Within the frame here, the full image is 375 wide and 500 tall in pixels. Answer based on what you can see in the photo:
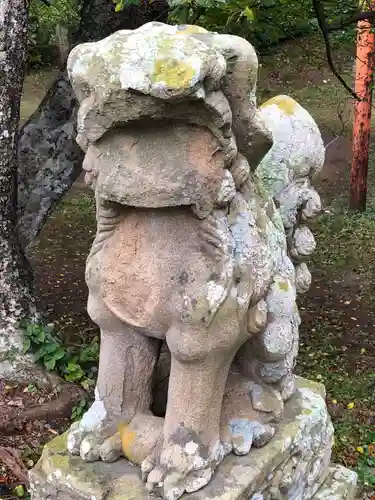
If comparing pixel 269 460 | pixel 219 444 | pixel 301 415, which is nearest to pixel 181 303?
pixel 219 444

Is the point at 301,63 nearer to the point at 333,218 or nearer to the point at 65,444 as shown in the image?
the point at 333,218

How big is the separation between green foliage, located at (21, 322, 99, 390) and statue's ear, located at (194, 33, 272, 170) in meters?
1.98

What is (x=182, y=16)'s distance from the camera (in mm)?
2752

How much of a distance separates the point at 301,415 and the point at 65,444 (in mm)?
622

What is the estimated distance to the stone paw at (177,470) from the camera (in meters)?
1.51

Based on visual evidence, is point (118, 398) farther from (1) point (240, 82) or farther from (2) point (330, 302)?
(2) point (330, 302)

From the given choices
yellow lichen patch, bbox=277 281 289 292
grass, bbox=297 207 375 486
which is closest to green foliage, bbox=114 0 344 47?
yellow lichen patch, bbox=277 281 289 292

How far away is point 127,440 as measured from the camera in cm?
163

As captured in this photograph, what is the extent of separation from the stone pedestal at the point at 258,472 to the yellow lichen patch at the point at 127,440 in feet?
0.10

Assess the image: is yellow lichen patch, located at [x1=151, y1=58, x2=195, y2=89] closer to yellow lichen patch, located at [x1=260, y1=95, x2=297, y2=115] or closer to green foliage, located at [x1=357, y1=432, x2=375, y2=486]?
yellow lichen patch, located at [x1=260, y1=95, x2=297, y2=115]

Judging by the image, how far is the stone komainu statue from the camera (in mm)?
1303

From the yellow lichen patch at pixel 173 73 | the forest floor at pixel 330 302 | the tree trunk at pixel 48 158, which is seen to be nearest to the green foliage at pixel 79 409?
the forest floor at pixel 330 302

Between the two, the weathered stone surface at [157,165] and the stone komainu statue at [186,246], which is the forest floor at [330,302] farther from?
the weathered stone surface at [157,165]

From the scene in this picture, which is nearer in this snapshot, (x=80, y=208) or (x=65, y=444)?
(x=65, y=444)
